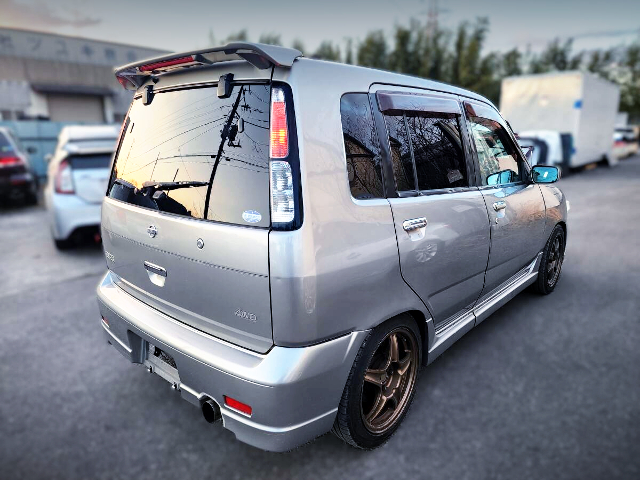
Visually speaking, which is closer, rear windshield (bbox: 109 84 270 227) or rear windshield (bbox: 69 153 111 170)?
rear windshield (bbox: 109 84 270 227)

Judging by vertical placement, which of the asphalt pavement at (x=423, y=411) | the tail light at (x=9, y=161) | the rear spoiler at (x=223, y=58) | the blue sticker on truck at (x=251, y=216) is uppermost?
the rear spoiler at (x=223, y=58)

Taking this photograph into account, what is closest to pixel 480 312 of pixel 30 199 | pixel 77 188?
pixel 77 188

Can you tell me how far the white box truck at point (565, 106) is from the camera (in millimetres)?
14188

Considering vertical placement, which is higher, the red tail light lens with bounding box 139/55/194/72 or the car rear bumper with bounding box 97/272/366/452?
the red tail light lens with bounding box 139/55/194/72

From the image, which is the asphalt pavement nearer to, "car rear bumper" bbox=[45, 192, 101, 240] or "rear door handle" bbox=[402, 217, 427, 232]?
"rear door handle" bbox=[402, 217, 427, 232]

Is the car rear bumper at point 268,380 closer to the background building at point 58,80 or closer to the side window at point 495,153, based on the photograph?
the side window at point 495,153

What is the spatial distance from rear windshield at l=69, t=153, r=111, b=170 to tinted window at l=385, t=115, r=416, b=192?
4660 mm

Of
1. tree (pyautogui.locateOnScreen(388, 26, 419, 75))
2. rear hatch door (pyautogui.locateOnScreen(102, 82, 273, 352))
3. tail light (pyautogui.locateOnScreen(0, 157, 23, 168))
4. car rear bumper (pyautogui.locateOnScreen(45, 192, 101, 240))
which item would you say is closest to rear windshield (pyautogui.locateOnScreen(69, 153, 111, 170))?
car rear bumper (pyautogui.locateOnScreen(45, 192, 101, 240))

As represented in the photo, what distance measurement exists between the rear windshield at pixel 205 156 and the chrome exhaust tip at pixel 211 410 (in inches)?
32.7

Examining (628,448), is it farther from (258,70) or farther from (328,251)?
(258,70)

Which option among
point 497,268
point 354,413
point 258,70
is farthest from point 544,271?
point 258,70

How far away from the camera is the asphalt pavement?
6.90 ft

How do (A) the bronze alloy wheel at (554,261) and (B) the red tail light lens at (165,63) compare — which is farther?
(A) the bronze alloy wheel at (554,261)

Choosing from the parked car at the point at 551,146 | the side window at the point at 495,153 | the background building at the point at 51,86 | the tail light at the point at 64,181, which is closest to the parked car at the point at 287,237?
the side window at the point at 495,153
